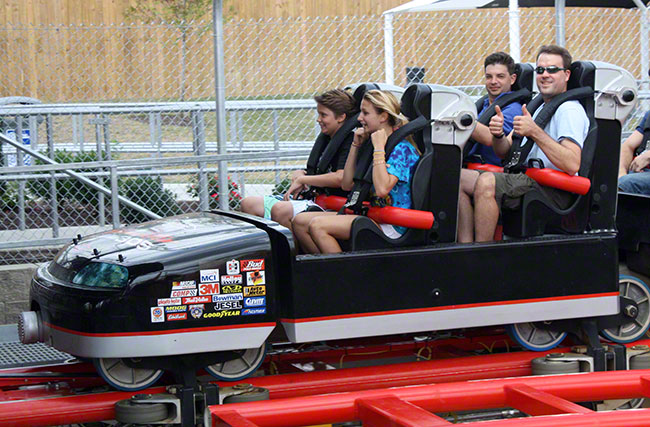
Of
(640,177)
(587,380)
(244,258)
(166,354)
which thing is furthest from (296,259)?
(640,177)

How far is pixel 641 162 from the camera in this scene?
5648 mm

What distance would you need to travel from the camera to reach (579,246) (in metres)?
4.62

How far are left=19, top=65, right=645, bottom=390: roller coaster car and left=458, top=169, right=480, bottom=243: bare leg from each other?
190 mm

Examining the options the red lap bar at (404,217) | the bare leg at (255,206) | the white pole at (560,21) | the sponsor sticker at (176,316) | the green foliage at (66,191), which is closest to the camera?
the sponsor sticker at (176,316)

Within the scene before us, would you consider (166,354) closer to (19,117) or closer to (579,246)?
(579,246)

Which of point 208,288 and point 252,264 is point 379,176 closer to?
point 252,264

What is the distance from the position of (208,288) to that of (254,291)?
0.22 meters

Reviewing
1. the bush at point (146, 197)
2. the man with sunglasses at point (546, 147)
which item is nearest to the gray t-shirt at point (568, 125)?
the man with sunglasses at point (546, 147)

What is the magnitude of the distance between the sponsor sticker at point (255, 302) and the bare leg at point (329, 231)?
0.42 meters

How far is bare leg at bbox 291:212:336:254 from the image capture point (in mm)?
4505

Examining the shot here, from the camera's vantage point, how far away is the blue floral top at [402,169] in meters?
4.44

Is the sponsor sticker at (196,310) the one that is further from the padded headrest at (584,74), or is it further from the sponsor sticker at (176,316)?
the padded headrest at (584,74)

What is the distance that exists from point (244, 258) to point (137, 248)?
1.68 ft

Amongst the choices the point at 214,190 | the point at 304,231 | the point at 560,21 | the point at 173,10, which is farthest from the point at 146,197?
the point at 173,10
